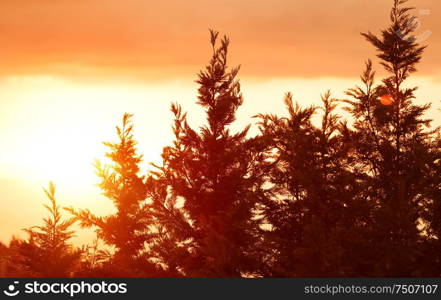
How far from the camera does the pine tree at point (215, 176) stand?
3538 cm

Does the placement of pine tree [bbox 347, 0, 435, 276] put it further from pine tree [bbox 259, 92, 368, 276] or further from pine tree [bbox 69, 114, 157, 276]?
pine tree [bbox 69, 114, 157, 276]

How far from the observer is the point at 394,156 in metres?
38.0

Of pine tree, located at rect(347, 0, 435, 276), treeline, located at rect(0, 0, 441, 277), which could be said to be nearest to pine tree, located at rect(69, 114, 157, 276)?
treeline, located at rect(0, 0, 441, 277)

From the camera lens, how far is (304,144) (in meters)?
34.4

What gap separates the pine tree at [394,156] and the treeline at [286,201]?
0.06 m

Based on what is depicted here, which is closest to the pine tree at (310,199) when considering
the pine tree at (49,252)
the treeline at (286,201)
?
the treeline at (286,201)

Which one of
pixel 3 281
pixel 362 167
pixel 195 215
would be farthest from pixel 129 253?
pixel 3 281

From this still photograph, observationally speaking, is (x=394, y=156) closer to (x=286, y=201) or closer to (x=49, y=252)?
(x=286, y=201)

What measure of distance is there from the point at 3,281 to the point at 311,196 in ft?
44.7

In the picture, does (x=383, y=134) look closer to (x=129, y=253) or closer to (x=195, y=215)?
(x=195, y=215)

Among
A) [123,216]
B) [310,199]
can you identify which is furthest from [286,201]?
[123,216]

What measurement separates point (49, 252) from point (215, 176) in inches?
377

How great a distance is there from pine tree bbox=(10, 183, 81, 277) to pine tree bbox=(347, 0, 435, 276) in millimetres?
14494

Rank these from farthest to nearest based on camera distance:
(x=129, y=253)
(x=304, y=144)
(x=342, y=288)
Answer: (x=129, y=253) → (x=304, y=144) → (x=342, y=288)
